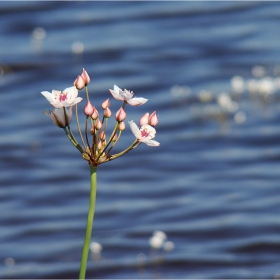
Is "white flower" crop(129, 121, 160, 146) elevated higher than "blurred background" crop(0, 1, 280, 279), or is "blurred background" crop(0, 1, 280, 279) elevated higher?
"blurred background" crop(0, 1, 280, 279)

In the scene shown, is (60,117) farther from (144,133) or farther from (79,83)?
Answer: (144,133)

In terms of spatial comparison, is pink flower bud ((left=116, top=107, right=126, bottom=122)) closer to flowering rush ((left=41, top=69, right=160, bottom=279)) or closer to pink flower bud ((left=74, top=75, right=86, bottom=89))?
flowering rush ((left=41, top=69, right=160, bottom=279))

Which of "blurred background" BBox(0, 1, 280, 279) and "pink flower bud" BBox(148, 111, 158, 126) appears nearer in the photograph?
"pink flower bud" BBox(148, 111, 158, 126)

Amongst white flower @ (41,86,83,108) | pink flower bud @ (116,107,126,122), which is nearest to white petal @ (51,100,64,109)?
white flower @ (41,86,83,108)

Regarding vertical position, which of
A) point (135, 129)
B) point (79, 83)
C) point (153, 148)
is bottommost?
point (135, 129)

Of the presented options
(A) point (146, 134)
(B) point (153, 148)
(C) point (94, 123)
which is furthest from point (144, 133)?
(B) point (153, 148)

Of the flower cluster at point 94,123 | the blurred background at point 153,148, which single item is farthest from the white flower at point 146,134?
the blurred background at point 153,148

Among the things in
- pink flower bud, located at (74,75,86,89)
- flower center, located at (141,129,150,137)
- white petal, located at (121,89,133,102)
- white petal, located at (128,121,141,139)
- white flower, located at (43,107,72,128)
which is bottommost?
white petal, located at (128,121,141,139)

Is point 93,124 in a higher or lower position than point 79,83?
lower

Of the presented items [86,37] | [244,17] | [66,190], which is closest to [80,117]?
[66,190]
